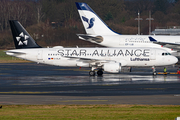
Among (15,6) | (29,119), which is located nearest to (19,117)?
(29,119)

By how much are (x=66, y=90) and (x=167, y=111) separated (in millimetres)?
12079

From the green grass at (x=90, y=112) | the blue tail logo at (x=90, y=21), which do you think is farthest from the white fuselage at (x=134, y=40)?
the green grass at (x=90, y=112)

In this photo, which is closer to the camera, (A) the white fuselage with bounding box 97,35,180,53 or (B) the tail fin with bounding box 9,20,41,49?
(B) the tail fin with bounding box 9,20,41,49

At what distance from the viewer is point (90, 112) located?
18.1 m

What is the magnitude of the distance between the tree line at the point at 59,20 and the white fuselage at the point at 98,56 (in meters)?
48.0

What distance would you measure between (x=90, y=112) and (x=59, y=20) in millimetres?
113998

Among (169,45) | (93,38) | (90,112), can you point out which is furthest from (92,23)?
(90,112)

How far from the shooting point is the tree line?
96.9 m

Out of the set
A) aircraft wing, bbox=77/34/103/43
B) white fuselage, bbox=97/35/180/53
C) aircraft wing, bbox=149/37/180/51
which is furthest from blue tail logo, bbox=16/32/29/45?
aircraft wing, bbox=149/37/180/51

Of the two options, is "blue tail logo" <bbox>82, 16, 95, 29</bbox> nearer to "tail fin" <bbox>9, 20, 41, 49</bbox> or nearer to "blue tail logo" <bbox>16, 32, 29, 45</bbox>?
"tail fin" <bbox>9, 20, 41, 49</bbox>

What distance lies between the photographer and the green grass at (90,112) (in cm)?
1659

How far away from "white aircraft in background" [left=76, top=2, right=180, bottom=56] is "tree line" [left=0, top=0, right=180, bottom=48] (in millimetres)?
33242

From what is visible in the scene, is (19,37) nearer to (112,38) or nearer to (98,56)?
(98,56)

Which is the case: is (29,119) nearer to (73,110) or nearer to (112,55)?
(73,110)
